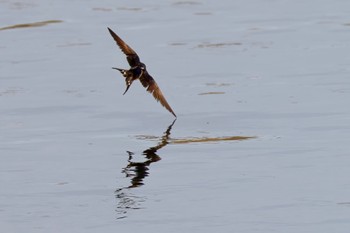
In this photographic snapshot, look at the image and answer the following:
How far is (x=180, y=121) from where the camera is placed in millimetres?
11086

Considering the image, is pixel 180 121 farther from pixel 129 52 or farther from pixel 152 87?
pixel 129 52

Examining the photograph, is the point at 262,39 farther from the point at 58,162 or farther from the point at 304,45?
the point at 58,162

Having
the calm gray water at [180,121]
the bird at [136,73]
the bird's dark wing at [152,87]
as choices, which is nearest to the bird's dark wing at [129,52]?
the bird at [136,73]

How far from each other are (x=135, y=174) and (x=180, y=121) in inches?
82.5

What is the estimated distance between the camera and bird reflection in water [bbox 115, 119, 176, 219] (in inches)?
319

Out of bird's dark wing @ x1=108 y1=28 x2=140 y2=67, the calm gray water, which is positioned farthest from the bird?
the calm gray water

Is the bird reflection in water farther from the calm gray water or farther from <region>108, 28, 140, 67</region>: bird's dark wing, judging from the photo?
<region>108, 28, 140, 67</region>: bird's dark wing

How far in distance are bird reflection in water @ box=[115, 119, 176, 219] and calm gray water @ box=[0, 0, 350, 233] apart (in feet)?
0.04

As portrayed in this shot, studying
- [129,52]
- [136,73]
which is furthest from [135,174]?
[129,52]

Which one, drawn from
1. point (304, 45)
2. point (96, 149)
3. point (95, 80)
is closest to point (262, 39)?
point (304, 45)

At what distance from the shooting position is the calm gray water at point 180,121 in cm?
803

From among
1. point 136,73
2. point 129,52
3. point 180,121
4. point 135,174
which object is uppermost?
point 129,52

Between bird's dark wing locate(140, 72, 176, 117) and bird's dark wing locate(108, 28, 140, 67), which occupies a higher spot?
bird's dark wing locate(108, 28, 140, 67)

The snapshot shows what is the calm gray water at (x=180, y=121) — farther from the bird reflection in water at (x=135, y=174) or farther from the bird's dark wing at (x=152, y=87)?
the bird's dark wing at (x=152, y=87)
